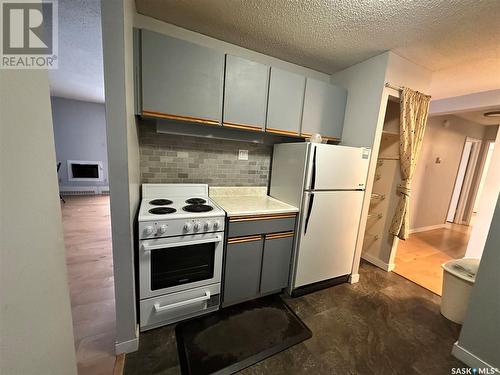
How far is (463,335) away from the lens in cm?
154

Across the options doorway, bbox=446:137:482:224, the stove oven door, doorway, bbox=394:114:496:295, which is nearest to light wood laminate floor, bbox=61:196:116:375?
the stove oven door

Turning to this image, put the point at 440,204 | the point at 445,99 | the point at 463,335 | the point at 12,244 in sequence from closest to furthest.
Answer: the point at 12,244 < the point at 463,335 < the point at 445,99 < the point at 440,204

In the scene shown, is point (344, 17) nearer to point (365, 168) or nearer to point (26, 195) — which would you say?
point (365, 168)

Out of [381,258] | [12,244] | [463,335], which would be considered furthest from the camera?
[381,258]

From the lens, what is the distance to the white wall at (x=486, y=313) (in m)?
1.39

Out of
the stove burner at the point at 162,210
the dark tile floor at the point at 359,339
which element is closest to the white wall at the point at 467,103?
the dark tile floor at the point at 359,339

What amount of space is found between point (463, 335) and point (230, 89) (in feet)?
8.72

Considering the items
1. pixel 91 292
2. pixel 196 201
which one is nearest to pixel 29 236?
Answer: pixel 196 201

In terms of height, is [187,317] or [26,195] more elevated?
[26,195]

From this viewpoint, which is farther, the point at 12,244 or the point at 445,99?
the point at 445,99

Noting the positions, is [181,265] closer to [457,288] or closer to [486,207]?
[457,288]

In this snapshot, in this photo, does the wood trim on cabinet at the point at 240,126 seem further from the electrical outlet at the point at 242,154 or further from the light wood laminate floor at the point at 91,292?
the light wood laminate floor at the point at 91,292

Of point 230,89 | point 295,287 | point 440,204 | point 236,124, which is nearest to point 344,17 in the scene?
point 230,89

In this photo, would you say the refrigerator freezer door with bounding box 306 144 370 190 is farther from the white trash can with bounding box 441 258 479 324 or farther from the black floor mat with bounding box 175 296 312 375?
the black floor mat with bounding box 175 296 312 375
